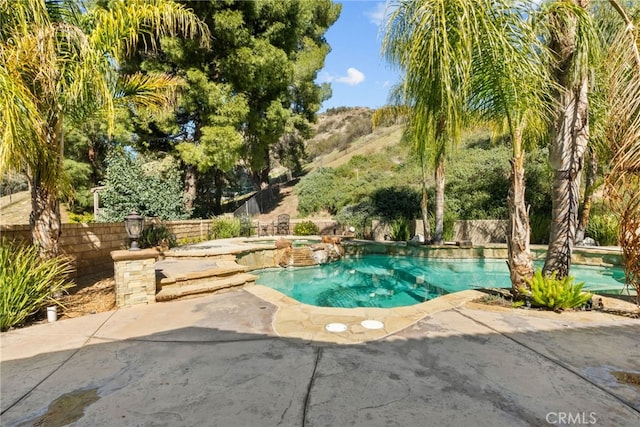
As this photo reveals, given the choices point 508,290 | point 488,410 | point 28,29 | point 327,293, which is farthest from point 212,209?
point 488,410

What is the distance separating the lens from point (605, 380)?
7.88 ft

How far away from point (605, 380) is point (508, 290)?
9.25ft

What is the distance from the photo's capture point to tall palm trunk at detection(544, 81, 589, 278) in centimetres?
420

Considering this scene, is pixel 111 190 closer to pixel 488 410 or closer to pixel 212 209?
pixel 212 209

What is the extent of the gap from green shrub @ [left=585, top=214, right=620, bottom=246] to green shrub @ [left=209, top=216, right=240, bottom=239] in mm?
13840

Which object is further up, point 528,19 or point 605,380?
point 528,19

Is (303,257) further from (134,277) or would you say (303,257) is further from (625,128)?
(625,128)

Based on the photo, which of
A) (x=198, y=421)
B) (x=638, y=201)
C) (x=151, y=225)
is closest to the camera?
(x=198, y=421)

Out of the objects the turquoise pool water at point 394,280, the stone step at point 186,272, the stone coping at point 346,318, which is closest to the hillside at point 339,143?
the turquoise pool water at point 394,280

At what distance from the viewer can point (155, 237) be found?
9430 mm

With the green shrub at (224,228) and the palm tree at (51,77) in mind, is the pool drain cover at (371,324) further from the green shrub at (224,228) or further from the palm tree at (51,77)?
the green shrub at (224,228)

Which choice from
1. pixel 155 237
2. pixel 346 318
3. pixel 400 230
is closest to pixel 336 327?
pixel 346 318

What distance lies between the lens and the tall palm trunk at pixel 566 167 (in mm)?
4195

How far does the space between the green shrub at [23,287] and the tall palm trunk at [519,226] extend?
21.3 ft
